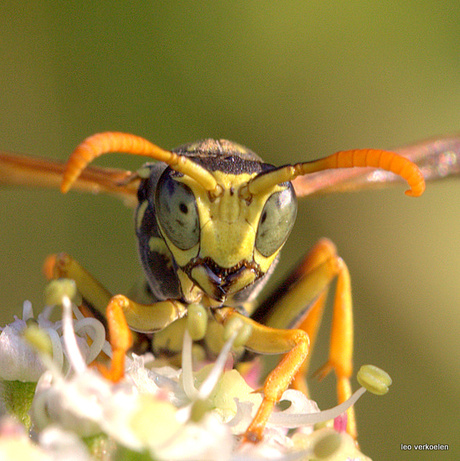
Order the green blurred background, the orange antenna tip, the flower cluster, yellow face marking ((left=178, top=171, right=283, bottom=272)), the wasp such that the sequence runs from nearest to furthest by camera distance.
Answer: the flower cluster → the orange antenna tip → the wasp → yellow face marking ((left=178, top=171, right=283, bottom=272)) → the green blurred background

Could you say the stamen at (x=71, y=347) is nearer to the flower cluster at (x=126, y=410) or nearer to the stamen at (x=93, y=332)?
the flower cluster at (x=126, y=410)

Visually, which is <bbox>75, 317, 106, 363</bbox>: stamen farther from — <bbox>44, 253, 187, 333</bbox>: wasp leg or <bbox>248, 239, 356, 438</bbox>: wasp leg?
<bbox>248, 239, 356, 438</bbox>: wasp leg

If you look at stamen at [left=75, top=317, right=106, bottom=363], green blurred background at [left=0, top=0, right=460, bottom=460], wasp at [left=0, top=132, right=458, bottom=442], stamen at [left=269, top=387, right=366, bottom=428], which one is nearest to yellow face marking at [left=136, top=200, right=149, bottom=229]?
wasp at [left=0, top=132, right=458, bottom=442]

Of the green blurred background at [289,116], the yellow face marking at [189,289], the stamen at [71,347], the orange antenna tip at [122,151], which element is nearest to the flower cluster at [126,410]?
the stamen at [71,347]

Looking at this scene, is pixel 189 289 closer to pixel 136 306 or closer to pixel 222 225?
pixel 136 306

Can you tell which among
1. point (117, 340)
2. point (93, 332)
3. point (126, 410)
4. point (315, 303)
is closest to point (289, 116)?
point (315, 303)

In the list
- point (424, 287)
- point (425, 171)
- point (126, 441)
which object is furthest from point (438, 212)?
point (126, 441)
